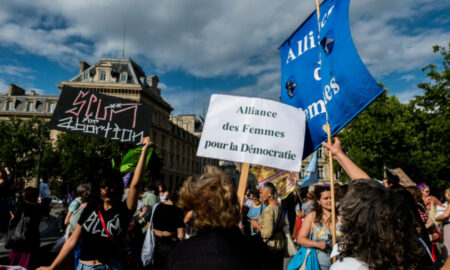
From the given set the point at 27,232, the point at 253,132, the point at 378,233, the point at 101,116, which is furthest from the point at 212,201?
the point at 27,232

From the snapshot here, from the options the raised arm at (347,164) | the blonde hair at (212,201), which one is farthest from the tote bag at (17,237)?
the raised arm at (347,164)

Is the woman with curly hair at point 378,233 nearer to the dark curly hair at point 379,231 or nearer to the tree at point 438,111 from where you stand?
the dark curly hair at point 379,231

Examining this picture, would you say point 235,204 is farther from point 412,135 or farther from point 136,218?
point 412,135

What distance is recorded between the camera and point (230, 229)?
1.95 meters

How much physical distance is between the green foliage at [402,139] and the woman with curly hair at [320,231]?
2003cm

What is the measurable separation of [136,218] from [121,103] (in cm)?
318

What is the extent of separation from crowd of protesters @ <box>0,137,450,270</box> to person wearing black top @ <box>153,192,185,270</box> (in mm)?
15

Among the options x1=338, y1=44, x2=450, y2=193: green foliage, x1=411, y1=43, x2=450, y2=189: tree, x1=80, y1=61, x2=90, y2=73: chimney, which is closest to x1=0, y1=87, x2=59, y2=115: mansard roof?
x1=80, y1=61, x2=90, y2=73: chimney

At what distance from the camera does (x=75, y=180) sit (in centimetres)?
3291

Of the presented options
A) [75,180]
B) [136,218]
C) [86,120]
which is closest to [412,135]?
[136,218]

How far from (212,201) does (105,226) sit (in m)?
1.30

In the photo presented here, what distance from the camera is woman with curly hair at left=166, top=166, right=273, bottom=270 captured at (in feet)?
5.87

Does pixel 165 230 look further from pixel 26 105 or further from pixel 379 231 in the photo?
pixel 26 105

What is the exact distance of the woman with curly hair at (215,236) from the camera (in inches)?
70.4
